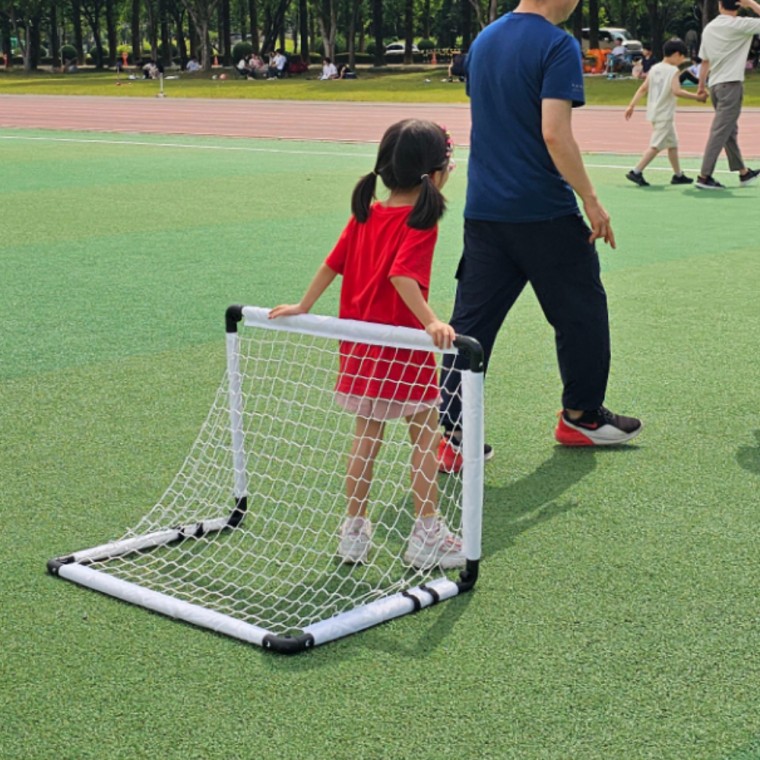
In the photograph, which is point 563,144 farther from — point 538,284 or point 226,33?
point 226,33

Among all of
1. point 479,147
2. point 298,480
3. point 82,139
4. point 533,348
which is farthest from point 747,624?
point 82,139

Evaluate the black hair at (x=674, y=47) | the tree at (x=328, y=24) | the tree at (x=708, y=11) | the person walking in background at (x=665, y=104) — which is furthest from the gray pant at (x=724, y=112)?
the tree at (x=328, y=24)

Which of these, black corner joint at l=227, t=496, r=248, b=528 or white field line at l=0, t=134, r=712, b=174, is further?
white field line at l=0, t=134, r=712, b=174

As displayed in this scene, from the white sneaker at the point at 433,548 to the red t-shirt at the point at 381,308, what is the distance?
0.44m

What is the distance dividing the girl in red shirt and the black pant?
84 centimetres

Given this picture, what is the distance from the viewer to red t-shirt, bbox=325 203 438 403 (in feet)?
13.9

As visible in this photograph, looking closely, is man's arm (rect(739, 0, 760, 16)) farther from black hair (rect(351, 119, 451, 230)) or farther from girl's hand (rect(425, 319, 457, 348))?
girl's hand (rect(425, 319, 457, 348))

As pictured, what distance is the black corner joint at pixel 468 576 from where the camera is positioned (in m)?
4.07

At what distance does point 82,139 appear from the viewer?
25.3 metres

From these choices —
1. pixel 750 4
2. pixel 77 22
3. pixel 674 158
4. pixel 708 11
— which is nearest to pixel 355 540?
pixel 750 4

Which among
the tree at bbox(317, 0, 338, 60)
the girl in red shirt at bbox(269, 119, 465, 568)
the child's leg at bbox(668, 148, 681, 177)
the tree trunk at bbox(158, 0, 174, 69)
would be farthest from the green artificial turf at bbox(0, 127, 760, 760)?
the tree trunk at bbox(158, 0, 174, 69)

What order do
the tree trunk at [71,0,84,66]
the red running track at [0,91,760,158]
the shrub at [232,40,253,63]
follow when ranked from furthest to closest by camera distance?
1. the tree trunk at [71,0,84,66]
2. the shrub at [232,40,253,63]
3. the red running track at [0,91,760,158]

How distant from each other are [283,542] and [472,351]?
1.14m

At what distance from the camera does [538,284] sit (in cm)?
533
